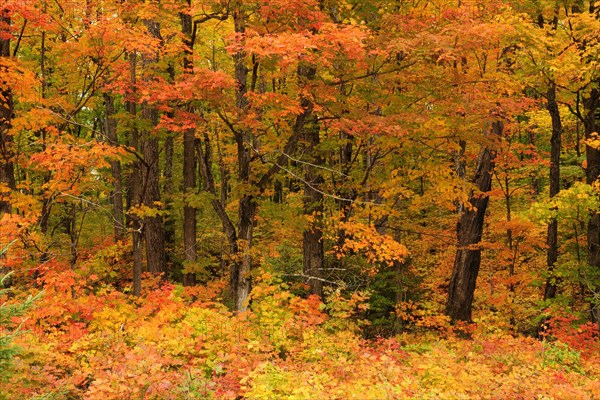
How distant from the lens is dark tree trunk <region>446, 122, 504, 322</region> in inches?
529

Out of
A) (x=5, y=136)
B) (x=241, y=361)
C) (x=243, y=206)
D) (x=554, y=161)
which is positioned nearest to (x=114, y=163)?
(x=5, y=136)

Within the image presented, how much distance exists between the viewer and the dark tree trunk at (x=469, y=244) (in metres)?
13.4

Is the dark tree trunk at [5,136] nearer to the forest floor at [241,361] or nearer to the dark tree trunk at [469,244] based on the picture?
the forest floor at [241,361]

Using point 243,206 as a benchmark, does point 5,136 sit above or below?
above

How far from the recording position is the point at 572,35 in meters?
→ 11.2

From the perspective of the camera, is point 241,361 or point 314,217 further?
point 314,217

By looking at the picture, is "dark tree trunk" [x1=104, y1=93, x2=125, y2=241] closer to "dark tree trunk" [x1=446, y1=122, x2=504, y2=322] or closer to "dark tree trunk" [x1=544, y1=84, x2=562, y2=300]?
"dark tree trunk" [x1=446, y1=122, x2=504, y2=322]

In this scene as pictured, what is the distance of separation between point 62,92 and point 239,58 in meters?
9.55

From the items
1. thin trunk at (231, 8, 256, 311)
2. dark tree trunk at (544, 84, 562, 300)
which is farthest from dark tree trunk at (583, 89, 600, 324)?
thin trunk at (231, 8, 256, 311)

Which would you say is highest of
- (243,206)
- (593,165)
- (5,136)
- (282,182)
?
(593,165)

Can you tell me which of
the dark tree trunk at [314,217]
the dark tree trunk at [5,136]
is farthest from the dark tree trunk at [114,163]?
the dark tree trunk at [314,217]

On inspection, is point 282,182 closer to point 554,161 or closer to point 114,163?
point 554,161

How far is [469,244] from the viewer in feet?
44.0

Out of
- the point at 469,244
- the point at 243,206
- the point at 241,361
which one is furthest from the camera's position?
the point at 469,244
